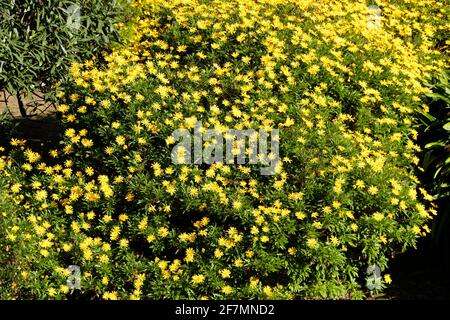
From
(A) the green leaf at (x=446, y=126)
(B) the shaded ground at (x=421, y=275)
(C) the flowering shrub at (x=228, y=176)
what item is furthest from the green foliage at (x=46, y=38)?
(B) the shaded ground at (x=421, y=275)

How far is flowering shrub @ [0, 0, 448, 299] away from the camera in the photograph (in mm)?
4250

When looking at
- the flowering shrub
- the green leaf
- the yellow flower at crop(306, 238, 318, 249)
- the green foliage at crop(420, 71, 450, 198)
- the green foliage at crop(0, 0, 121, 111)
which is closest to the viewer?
the yellow flower at crop(306, 238, 318, 249)

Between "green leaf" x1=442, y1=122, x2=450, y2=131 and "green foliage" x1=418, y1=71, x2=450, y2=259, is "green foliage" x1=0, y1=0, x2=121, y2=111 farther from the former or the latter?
"green leaf" x1=442, y1=122, x2=450, y2=131

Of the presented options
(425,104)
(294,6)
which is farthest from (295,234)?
(294,6)

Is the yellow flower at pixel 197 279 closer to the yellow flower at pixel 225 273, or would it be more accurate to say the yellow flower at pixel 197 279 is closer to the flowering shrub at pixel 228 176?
the flowering shrub at pixel 228 176

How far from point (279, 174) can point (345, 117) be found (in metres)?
0.95

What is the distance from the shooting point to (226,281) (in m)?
4.25

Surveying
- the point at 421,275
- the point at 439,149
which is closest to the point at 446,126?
the point at 439,149

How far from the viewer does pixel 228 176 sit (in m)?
4.61

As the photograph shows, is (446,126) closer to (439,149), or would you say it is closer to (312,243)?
(439,149)

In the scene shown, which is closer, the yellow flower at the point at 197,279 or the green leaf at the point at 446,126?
the yellow flower at the point at 197,279

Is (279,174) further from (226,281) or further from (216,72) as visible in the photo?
(216,72)

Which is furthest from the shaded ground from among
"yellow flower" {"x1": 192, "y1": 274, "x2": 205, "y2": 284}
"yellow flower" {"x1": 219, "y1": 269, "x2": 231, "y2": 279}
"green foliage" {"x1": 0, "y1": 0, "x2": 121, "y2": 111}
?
"green foliage" {"x1": 0, "y1": 0, "x2": 121, "y2": 111}

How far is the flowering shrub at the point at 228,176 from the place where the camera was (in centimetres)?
425
